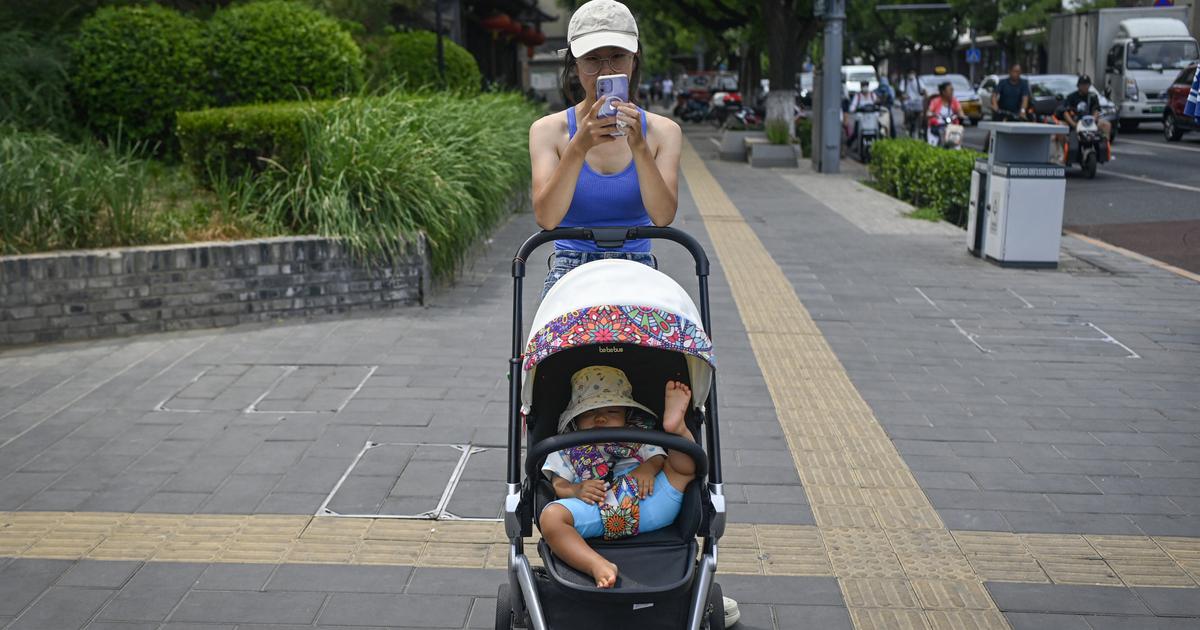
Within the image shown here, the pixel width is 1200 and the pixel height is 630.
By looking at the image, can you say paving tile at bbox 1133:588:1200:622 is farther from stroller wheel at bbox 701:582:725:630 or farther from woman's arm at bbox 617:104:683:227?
woman's arm at bbox 617:104:683:227

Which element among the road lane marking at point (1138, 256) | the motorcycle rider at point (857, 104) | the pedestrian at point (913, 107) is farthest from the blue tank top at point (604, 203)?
the pedestrian at point (913, 107)

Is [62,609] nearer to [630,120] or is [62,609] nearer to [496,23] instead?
[630,120]

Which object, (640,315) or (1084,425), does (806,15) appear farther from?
(640,315)

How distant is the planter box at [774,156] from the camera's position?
22000 millimetres

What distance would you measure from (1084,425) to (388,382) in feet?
12.1

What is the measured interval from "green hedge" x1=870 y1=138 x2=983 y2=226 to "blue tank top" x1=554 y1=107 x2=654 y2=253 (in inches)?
368

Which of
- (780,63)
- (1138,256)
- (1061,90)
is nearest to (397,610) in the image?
(1138,256)

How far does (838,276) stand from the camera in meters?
9.95

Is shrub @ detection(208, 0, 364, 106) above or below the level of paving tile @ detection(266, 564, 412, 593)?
above

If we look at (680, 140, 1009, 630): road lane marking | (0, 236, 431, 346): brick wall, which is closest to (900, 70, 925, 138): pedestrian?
(680, 140, 1009, 630): road lane marking

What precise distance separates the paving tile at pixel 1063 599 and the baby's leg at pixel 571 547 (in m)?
1.66

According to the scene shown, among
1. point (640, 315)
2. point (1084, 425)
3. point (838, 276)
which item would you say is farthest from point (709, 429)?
point (838, 276)

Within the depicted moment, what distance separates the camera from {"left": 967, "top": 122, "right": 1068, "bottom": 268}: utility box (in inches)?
401

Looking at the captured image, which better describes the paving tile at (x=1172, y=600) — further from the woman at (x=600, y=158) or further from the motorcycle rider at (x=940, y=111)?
the motorcycle rider at (x=940, y=111)
